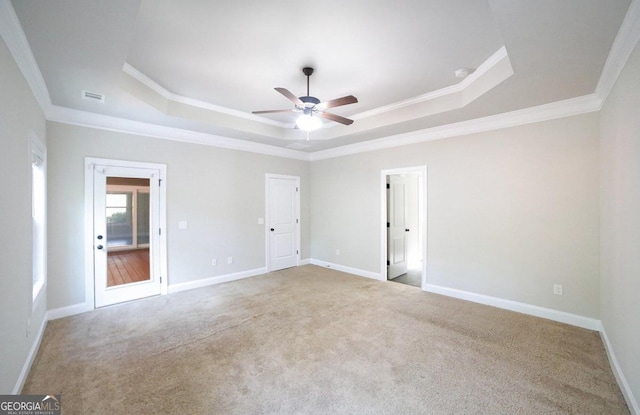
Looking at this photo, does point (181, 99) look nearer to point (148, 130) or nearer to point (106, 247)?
point (148, 130)

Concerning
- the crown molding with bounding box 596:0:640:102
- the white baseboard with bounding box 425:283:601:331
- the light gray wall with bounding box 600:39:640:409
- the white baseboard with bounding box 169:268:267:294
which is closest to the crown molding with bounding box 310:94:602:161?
the light gray wall with bounding box 600:39:640:409

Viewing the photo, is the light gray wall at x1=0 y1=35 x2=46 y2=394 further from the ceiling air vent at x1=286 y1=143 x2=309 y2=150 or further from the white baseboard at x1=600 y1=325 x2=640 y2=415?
the white baseboard at x1=600 y1=325 x2=640 y2=415

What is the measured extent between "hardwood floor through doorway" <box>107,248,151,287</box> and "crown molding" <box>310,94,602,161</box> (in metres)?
4.34

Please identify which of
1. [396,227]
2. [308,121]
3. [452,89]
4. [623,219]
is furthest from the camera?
[396,227]

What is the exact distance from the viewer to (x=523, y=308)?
360 centimetres

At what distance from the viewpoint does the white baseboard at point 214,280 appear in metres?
4.54

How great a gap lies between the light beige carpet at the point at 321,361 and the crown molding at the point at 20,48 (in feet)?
8.70

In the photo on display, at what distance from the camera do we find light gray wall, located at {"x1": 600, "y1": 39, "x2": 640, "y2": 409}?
6.24 ft

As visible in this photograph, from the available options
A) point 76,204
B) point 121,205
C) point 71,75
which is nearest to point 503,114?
point 71,75

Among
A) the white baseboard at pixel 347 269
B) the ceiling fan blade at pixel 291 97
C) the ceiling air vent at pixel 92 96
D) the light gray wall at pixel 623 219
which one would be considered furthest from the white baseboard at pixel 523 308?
the ceiling air vent at pixel 92 96

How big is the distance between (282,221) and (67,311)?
375cm

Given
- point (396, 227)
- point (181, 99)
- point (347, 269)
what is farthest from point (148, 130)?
point (396, 227)

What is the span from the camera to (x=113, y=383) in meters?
2.25

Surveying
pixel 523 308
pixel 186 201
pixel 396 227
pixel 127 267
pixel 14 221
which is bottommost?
pixel 523 308
